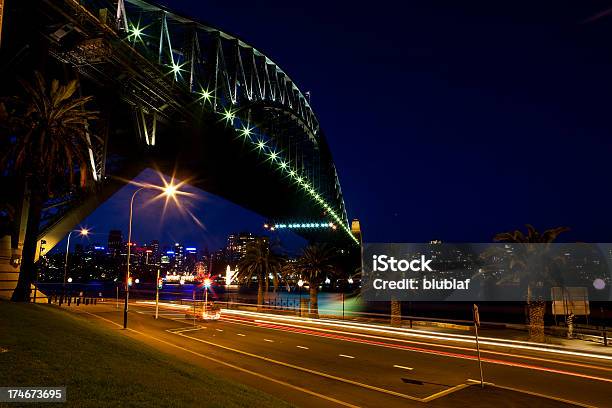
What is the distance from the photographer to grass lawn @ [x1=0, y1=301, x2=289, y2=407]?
8258 mm

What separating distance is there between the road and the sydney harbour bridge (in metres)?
16.3

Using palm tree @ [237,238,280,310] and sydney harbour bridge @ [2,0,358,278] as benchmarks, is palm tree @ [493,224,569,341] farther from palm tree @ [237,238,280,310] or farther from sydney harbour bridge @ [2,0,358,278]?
sydney harbour bridge @ [2,0,358,278]

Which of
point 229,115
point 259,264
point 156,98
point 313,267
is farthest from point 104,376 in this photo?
point 229,115

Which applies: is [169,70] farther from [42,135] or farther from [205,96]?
[42,135]

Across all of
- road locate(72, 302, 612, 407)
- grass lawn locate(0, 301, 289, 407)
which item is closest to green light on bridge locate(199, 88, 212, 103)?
road locate(72, 302, 612, 407)

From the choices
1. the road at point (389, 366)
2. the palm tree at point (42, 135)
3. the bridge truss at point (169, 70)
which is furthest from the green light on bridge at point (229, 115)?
the road at point (389, 366)

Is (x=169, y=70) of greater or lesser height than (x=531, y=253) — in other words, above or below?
above

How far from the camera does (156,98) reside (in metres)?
43.1

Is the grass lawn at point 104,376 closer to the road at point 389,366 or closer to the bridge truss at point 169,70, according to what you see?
the road at point 389,366

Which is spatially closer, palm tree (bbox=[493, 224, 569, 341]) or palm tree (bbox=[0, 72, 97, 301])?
palm tree (bbox=[0, 72, 97, 301])

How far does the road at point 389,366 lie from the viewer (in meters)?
13.9

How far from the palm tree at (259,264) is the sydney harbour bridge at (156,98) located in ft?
44.5

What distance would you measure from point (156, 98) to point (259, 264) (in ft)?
72.7

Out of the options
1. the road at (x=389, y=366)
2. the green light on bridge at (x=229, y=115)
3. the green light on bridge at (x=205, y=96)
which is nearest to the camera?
the road at (x=389, y=366)
